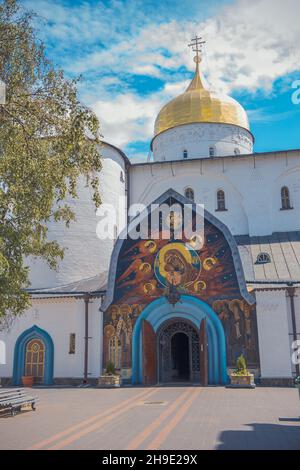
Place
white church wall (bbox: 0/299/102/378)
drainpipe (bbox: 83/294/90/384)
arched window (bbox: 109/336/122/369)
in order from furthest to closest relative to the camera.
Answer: white church wall (bbox: 0/299/102/378)
drainpipe (bbox: 83/294/90/384)
arched window (bbox: 109/336/122/369)

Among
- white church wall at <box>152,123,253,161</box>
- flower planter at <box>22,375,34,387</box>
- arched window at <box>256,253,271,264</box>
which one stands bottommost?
flower planter at <box>22,375,34,387</box>


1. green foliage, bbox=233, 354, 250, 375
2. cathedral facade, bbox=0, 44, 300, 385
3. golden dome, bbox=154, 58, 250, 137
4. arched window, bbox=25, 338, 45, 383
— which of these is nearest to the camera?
green foliage, bbox=233, 354, 250, 375

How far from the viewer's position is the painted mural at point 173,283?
17516 millimetres

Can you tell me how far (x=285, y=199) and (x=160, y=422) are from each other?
17069 millimetres

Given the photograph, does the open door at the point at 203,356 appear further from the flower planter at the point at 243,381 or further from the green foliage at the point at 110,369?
the green foliage at the point at 110,369

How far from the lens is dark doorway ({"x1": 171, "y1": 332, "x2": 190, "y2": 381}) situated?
2103cm

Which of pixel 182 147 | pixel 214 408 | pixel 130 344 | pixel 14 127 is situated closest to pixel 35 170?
pixel 14 127

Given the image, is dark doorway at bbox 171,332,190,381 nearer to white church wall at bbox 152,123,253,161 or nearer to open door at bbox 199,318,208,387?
open door at bbox 199,318,208,387

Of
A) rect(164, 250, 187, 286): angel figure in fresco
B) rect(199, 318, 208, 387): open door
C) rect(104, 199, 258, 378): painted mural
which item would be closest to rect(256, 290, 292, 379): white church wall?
rect(104, 199, 258, 378): painted mural

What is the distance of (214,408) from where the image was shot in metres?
11.1

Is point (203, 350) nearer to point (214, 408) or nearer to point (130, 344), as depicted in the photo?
point (130, 344)

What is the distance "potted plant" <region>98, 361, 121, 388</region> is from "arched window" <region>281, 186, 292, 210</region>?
12.1m

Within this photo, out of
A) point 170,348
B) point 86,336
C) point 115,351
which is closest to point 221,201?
point 170,348

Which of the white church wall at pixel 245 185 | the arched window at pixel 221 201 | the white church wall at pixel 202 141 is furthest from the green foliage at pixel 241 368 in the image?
the white church wall at pixel 202 141
